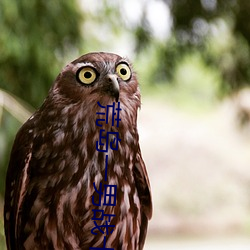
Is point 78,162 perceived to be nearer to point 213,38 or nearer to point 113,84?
point 113,84

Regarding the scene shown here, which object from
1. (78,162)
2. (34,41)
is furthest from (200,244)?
(78,162)

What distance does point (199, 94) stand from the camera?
427 centimetres

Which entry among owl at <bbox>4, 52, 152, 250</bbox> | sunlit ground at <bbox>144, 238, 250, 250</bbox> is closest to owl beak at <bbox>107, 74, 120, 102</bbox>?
owl at <bbox>4, 52, 152, 250</bbox>

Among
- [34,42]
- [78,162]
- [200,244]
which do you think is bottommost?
[78,162]

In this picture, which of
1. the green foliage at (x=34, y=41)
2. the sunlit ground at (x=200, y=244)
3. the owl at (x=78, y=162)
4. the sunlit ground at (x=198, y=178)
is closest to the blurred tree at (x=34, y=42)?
the green foliage at (x=34, y=41)

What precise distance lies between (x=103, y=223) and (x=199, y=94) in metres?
3.53

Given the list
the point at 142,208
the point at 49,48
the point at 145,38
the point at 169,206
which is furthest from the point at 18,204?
the point at 169,206

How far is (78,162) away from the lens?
2.68 ft

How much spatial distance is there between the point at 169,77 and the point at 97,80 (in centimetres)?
175

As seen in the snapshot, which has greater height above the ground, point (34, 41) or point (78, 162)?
point (34, 41)

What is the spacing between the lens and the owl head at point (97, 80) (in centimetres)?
76

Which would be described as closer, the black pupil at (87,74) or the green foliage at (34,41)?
the black pupil at (87,74)

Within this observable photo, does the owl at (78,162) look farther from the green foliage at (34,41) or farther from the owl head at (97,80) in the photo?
the green foliage at (34,41)

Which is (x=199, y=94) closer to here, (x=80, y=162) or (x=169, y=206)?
(x=169, y=206)
